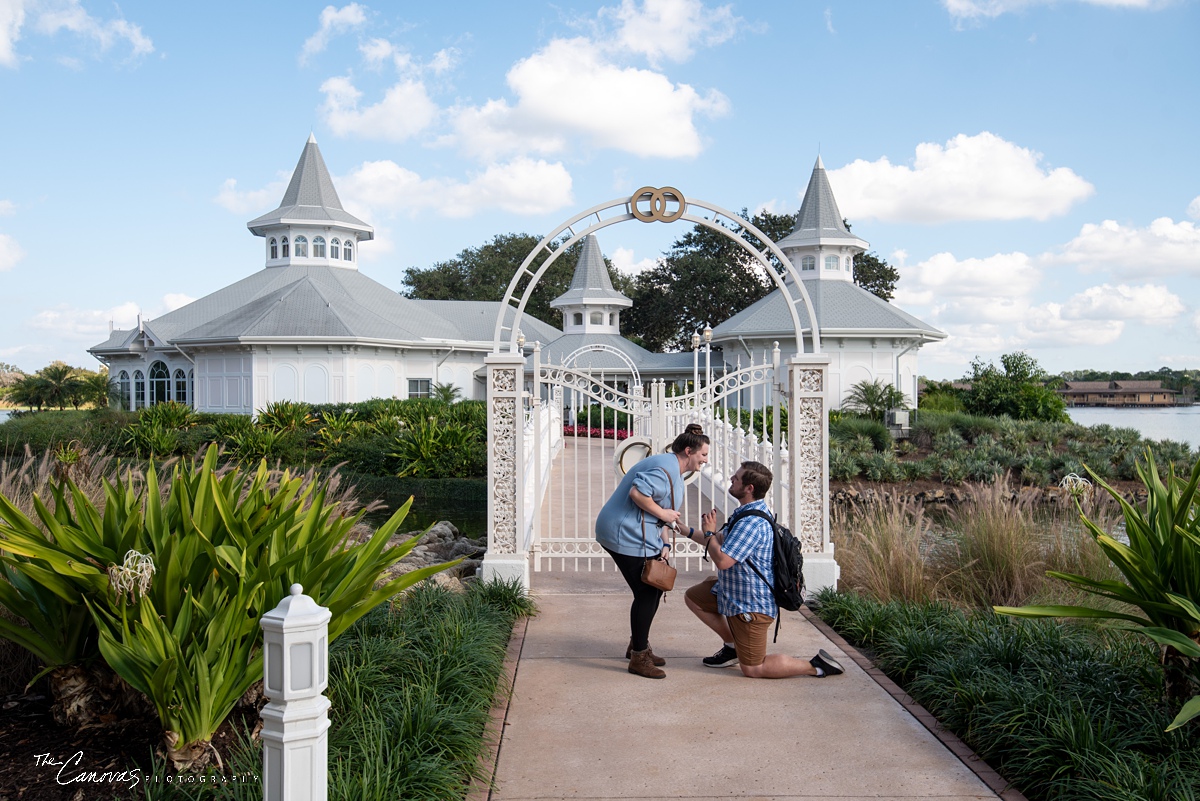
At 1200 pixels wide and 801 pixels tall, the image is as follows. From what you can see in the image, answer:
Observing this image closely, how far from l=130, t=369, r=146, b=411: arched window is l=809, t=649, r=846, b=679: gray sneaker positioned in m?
34.0

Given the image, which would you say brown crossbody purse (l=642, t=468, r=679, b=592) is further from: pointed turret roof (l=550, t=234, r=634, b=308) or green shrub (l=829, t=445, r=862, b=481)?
pointed turret roof (l=550, t=234, r=634, b=308)

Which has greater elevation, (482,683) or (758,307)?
(758,307)

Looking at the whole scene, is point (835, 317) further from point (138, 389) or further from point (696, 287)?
point (138, 389)


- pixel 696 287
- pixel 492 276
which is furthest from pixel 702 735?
pixel 492 276

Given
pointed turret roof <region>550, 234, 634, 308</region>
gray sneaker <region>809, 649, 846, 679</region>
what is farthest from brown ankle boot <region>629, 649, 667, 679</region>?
pointed turret roof <region>550, 234, 634, 308</region>

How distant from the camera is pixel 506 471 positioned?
27.0ft

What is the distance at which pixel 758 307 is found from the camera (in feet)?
105

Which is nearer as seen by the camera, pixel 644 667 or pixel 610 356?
pixel 644 667

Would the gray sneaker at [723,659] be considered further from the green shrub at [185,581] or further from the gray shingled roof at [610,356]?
the gray shingled roof at [610,356]

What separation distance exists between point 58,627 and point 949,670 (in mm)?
4804

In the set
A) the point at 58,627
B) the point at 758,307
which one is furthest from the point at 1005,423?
the point at 58,627

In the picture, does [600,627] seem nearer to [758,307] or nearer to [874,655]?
[874,655]

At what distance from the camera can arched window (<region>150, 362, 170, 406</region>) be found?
33.8 m

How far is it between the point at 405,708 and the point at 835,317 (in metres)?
27.4
